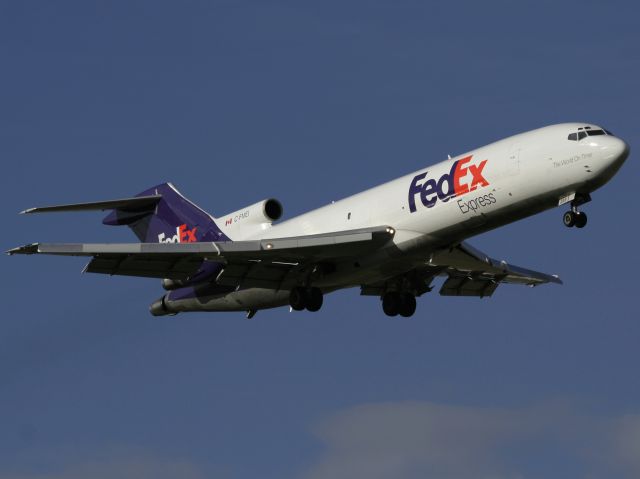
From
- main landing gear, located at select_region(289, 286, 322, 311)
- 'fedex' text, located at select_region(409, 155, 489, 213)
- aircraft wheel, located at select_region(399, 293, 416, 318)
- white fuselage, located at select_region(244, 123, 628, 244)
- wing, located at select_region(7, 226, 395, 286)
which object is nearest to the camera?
white fuselage, located at select_region(244, 123, 628, 244)

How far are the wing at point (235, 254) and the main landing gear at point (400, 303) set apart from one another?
332cm

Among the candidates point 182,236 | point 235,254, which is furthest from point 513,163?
point 182,236

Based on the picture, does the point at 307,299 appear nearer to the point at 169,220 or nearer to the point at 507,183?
the point at 507,183

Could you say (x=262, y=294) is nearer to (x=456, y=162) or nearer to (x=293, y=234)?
(x=293, y=234)

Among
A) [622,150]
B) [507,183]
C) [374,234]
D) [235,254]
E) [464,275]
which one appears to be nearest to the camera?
[622,150]

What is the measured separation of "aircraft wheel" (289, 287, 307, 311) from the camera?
35.8 meters

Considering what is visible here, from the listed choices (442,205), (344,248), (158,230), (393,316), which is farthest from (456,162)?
(158,230)

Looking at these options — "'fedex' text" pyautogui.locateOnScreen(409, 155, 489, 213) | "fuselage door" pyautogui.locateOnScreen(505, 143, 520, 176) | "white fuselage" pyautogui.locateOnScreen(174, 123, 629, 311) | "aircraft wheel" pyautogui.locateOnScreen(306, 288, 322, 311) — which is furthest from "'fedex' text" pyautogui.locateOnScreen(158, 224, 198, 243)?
"fuselage door" pyautogui.locateOnScreen(505, 143, 520, 176)

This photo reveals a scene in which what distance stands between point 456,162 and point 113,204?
12018mm

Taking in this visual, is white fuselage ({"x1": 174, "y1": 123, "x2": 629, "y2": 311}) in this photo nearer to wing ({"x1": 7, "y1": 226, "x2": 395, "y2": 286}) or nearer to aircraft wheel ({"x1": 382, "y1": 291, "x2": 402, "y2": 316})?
wing ({"x1": 7, "y1": 226, "x2": 395, "y2": 286})

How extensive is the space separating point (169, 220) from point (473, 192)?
37.2 feet

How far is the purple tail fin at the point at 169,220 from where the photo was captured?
39875 millimetres

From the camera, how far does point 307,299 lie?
35781mm

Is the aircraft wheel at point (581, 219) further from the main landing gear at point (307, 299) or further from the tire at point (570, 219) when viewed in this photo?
the main landing gear at point (307, 299)
